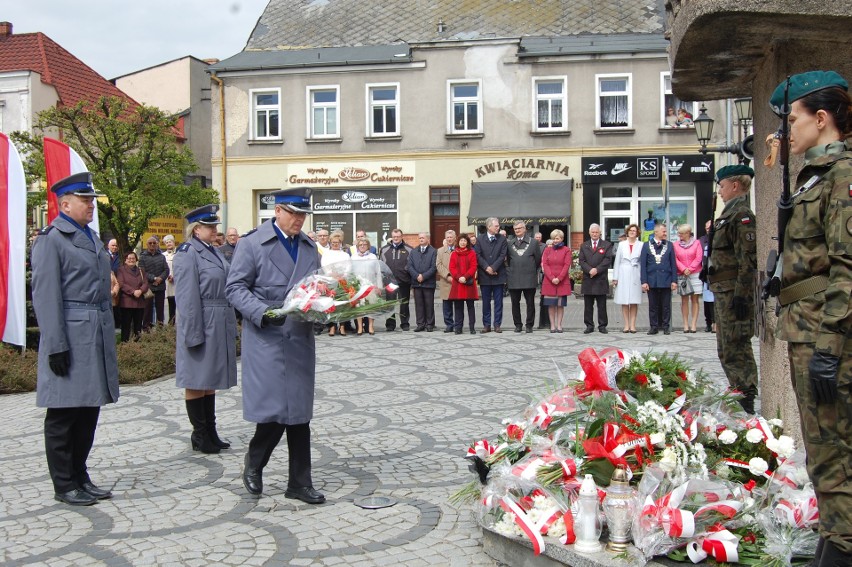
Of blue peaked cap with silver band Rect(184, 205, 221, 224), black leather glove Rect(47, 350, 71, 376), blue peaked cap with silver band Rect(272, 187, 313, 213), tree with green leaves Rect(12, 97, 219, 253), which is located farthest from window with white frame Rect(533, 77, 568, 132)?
black leather glove Rect(47, 350, 71, 376)

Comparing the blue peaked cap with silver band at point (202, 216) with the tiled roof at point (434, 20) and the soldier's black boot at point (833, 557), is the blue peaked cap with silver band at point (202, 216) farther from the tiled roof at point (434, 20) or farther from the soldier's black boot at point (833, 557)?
the tiled roof at point (434, 20)

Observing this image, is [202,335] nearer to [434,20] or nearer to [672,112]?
[672,112]

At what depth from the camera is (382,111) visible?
1223 inches

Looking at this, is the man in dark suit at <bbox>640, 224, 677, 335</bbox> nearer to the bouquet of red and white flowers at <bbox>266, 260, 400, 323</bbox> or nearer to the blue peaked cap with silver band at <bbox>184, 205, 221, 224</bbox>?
the blue peaked cap with silver band at <bbox>184, 205, 221, 224</bbox>

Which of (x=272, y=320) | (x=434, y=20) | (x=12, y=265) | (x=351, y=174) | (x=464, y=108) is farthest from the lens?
(x=434, y=20)

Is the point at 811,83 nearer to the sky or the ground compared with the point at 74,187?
nearer to the sky

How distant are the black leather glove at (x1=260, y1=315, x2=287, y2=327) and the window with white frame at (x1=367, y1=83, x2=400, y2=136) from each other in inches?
1016

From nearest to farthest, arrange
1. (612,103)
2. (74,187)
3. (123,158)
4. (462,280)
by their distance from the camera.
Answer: (74,187), (462,280), (123,158), (612,103)

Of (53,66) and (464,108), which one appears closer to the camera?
(464,108)

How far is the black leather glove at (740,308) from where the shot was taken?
7.32 meters

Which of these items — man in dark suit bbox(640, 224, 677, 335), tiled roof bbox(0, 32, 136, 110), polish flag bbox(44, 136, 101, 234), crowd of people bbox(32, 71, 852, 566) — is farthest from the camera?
tiled roof bbox(0, 32, 136, 110)

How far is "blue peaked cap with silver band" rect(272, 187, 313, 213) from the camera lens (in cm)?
593

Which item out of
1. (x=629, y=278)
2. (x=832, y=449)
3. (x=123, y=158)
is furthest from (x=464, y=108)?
(x=832, y=449)

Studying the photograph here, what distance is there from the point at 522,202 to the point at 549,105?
359cm
